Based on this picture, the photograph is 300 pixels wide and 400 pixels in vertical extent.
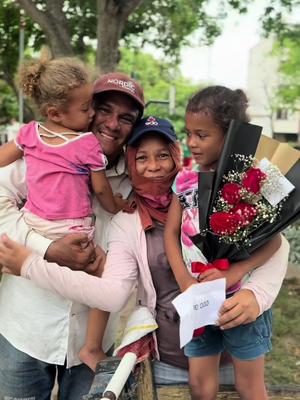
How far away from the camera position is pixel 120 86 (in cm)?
218

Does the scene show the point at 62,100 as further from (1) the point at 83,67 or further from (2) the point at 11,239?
(2) the point at 11,239

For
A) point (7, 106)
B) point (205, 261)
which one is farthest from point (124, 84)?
point (7, 106)

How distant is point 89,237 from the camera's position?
2143mm

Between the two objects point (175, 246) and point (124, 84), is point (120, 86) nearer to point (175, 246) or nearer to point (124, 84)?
point (124, 84)

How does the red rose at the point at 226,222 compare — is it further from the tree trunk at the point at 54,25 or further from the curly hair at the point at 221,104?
the tree trunk at the point at 54,25

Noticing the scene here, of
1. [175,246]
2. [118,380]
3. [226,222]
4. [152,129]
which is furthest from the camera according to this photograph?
[152,129]

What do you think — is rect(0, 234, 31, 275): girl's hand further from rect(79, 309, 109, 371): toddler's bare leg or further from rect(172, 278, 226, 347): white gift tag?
rect(172, 278, 226, 347): white gift tag

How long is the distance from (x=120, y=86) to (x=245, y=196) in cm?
79

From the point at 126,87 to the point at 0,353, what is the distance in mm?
1326

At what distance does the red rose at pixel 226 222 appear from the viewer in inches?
68.7

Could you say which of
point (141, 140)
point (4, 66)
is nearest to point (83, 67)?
point (141, 140)

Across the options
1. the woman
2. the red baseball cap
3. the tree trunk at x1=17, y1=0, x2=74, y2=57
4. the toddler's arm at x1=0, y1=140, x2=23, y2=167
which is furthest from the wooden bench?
the tree trunk at x1=17, y1=0, x2=74, y2=57

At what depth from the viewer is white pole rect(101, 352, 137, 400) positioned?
4.58ft

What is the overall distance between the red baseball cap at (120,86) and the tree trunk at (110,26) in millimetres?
4721
